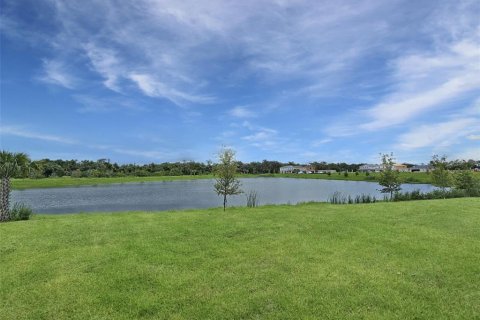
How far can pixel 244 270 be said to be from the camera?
7.51m

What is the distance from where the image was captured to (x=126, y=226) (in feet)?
39.7

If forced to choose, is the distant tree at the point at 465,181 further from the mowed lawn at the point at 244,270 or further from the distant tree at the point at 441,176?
the mowed lawn at the point at 244,270

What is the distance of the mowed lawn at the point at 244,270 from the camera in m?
5.89

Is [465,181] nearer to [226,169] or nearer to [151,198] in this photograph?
[226,169]

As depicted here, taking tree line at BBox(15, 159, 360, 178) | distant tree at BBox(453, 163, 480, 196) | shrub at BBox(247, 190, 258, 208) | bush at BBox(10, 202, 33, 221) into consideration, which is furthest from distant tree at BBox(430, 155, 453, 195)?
tree line at BBox(15, 159, 360, 178)

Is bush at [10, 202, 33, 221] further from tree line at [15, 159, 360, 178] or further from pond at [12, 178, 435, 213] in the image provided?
tree line at [15, 159, 360, 178]

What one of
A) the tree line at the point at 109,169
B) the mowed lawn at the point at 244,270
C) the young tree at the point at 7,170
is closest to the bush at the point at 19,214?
the young tree at the point at 7,170

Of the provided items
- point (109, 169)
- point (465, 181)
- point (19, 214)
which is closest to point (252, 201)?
point (465, 181)

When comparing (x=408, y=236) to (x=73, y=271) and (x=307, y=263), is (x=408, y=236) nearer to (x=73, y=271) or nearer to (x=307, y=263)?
(x=307, y=263)

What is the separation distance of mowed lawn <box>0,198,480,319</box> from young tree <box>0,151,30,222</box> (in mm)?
5257

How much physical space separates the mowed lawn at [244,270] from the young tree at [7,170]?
5.26 meters

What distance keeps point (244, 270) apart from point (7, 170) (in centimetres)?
1526

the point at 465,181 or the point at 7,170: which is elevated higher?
the point at 7,170

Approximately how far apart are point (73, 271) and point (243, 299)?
3.96 meters
